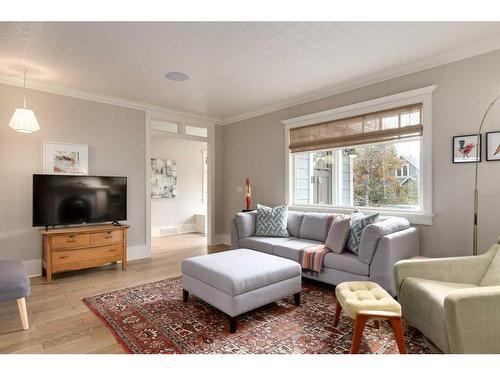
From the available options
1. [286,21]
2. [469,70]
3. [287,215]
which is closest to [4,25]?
[286,21]

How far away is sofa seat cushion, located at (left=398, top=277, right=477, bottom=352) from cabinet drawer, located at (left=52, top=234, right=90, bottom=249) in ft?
12.0

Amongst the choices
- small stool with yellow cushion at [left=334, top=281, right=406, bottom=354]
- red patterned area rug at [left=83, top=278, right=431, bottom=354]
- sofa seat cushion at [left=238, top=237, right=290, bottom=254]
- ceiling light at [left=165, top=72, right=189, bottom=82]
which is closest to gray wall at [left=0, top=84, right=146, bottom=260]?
ceiling light at [left=165, top=72, right=189, bottom=82]

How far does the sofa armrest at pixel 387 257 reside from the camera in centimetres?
271

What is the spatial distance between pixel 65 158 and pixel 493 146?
5042mm

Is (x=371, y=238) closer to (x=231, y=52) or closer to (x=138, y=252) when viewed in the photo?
(x=231, y=52)

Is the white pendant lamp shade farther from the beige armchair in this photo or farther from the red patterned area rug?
the beige armchair

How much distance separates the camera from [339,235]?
10.5 feet

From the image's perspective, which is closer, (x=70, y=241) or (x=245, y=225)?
(x=70, y=241)

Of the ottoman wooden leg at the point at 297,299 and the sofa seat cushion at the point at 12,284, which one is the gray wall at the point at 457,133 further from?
the sofa seat cushion at the point at 12,284

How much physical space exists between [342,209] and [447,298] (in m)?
2.33

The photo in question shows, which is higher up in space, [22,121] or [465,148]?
[22,121]

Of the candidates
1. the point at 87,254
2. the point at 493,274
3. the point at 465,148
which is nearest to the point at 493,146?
the point at 465,148

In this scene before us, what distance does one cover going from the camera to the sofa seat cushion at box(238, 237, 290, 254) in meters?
3.71
